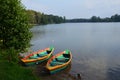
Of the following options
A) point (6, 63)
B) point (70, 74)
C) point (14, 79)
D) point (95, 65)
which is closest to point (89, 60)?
point (95, 65)

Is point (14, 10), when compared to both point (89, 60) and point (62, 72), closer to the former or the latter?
point (62, 72)

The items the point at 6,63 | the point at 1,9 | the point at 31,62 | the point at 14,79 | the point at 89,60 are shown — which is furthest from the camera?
the point at 89,60

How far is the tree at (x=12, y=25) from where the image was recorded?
27.5 m

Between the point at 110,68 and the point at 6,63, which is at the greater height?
the point at 6,63

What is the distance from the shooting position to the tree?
90.2 ft

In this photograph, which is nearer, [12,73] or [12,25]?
[12,73]

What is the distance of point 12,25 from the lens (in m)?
27.6

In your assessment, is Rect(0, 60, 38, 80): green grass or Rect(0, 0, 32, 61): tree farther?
Rect(0, 0, 32, 61): tree

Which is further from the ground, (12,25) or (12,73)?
(12,25)

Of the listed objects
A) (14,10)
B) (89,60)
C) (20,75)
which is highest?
(14,10)

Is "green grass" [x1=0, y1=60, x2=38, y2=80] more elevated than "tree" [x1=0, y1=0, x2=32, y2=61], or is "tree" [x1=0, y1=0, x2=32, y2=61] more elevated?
"tree" [x1=0, y1=0, x2=32, y2=61]

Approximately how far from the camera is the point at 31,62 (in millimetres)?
32125

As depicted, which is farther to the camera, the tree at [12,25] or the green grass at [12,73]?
the tree at [12,25]

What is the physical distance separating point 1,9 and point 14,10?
1756 mm
